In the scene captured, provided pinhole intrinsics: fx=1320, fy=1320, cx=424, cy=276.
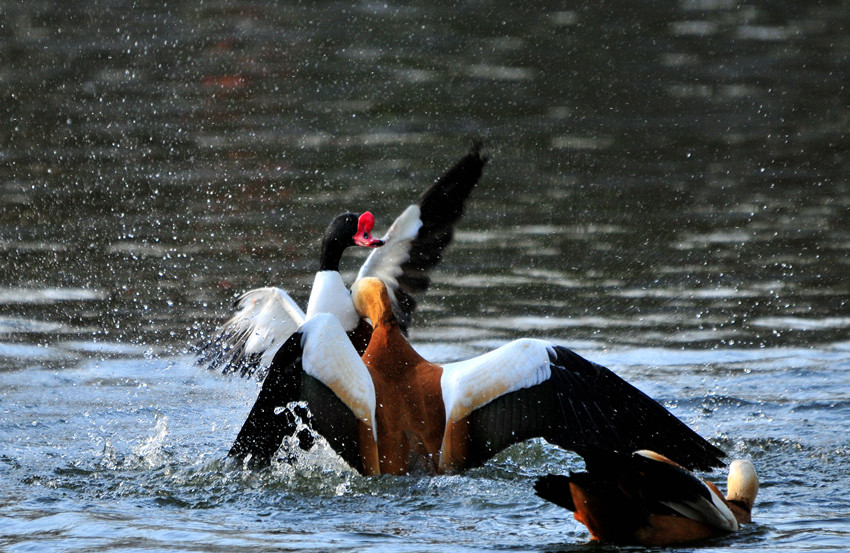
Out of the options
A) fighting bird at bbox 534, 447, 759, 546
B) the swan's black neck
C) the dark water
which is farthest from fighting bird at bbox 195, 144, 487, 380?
fighting bird at bbox 534, 447, 759, 546

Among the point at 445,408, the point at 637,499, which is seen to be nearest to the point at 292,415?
the point at 445,408

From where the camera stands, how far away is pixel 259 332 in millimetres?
7773

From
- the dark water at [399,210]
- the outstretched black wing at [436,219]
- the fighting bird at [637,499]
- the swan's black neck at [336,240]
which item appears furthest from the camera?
the outstretched black wing at [436,219]

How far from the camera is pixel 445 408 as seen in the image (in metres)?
6.23

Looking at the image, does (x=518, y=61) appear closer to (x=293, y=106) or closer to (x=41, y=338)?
(x=293, y=106)

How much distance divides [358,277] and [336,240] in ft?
0.94

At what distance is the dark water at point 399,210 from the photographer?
617 centimetres

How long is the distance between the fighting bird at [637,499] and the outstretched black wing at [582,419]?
709 millimetres

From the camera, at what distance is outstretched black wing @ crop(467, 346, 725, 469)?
611cm

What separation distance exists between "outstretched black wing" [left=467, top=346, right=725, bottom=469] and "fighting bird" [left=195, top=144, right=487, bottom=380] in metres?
1.57

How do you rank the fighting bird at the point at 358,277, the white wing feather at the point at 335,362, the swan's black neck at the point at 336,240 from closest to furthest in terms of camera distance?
the white wing feather at the point at 335,362 → the fighting bird at the point at 358,277 → the swan's black neck at the point at 336,240

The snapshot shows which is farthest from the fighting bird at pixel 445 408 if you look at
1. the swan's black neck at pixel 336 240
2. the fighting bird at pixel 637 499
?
the swan's black neck at pixel 336 240

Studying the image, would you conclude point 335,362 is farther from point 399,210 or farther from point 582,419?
point 399,210

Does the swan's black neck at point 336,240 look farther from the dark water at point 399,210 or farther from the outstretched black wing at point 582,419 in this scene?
the outstretched black wing at point 582,419
